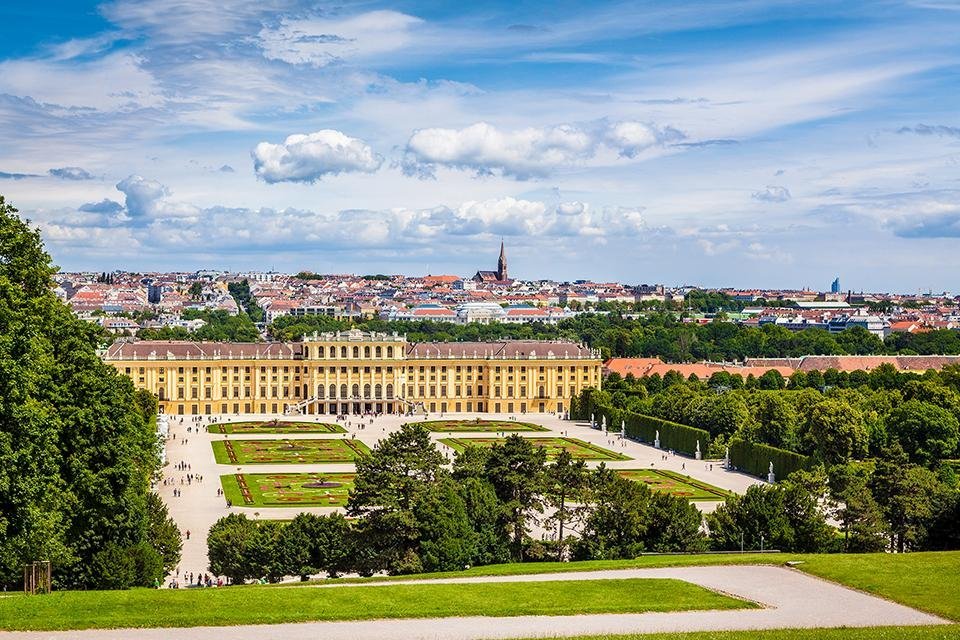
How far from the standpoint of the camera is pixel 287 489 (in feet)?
197

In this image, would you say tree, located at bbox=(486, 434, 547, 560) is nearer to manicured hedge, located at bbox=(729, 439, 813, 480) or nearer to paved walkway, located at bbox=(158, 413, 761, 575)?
paved walkway, located at bbox=(158, 413, 761, 575)

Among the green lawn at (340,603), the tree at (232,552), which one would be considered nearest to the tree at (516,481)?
the green lawn at (340,603)

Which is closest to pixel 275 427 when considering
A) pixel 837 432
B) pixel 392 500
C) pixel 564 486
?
pixel 837 432

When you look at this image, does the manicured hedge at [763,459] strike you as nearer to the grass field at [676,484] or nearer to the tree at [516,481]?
the grass field at [676,484]

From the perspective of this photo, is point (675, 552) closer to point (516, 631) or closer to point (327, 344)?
point (516, 631)

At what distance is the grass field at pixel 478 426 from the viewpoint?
91812mm

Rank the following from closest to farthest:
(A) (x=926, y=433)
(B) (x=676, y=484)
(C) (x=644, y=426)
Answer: (B) (x=676, y=484) → (A) (x=926, y=433) → (C) (x=644, y=426)

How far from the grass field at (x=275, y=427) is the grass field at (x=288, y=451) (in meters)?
7.34

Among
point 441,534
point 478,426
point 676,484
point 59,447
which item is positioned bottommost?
point 478,426

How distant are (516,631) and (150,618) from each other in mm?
7390

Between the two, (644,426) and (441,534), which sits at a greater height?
(441,534)

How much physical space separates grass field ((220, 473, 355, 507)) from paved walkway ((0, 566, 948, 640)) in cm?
2604

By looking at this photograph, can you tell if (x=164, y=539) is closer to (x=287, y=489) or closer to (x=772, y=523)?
(x=772, y=523)

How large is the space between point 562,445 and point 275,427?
25.5m
